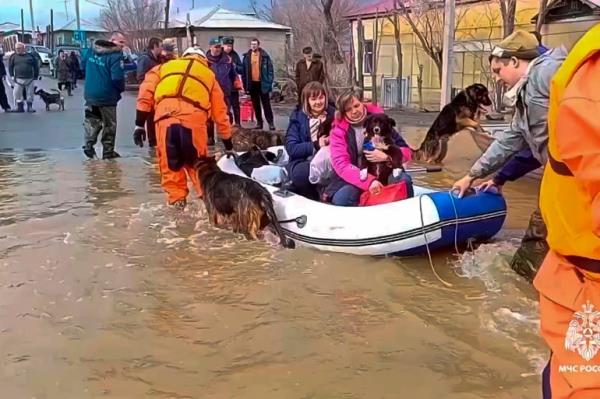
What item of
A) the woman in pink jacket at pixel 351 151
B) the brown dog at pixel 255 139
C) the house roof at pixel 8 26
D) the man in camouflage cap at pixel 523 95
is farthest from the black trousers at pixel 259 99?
the house roof at pixel 8 26

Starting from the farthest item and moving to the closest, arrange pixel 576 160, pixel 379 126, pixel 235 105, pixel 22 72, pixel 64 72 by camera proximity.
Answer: pixel 64 72 → pixel 22 72 → pixel 235 105 → pixel 379 126 → pixel 576 160

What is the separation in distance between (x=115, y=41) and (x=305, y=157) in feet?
17.9

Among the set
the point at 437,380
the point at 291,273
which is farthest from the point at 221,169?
the point at 437,380

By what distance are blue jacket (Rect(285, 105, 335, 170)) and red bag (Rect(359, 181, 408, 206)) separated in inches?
31.9

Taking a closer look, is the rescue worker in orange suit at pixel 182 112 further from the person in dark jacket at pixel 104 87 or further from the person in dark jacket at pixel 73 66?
the person in dark jacket at pixel 73 66

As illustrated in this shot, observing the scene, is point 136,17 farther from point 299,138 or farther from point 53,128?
point 299,138

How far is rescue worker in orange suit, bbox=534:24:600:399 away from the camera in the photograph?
1635mm

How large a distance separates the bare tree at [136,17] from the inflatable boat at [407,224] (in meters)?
39.1

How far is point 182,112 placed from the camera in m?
7.23

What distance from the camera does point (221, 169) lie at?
Result: 724cm

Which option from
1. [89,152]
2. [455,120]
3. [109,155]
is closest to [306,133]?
[455,120]

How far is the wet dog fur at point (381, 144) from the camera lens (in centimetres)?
593

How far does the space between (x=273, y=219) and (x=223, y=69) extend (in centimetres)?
762

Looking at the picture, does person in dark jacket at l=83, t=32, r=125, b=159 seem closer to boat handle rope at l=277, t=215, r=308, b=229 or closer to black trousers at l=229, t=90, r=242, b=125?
black trousers at l=229, t=90, r=242, b=125
